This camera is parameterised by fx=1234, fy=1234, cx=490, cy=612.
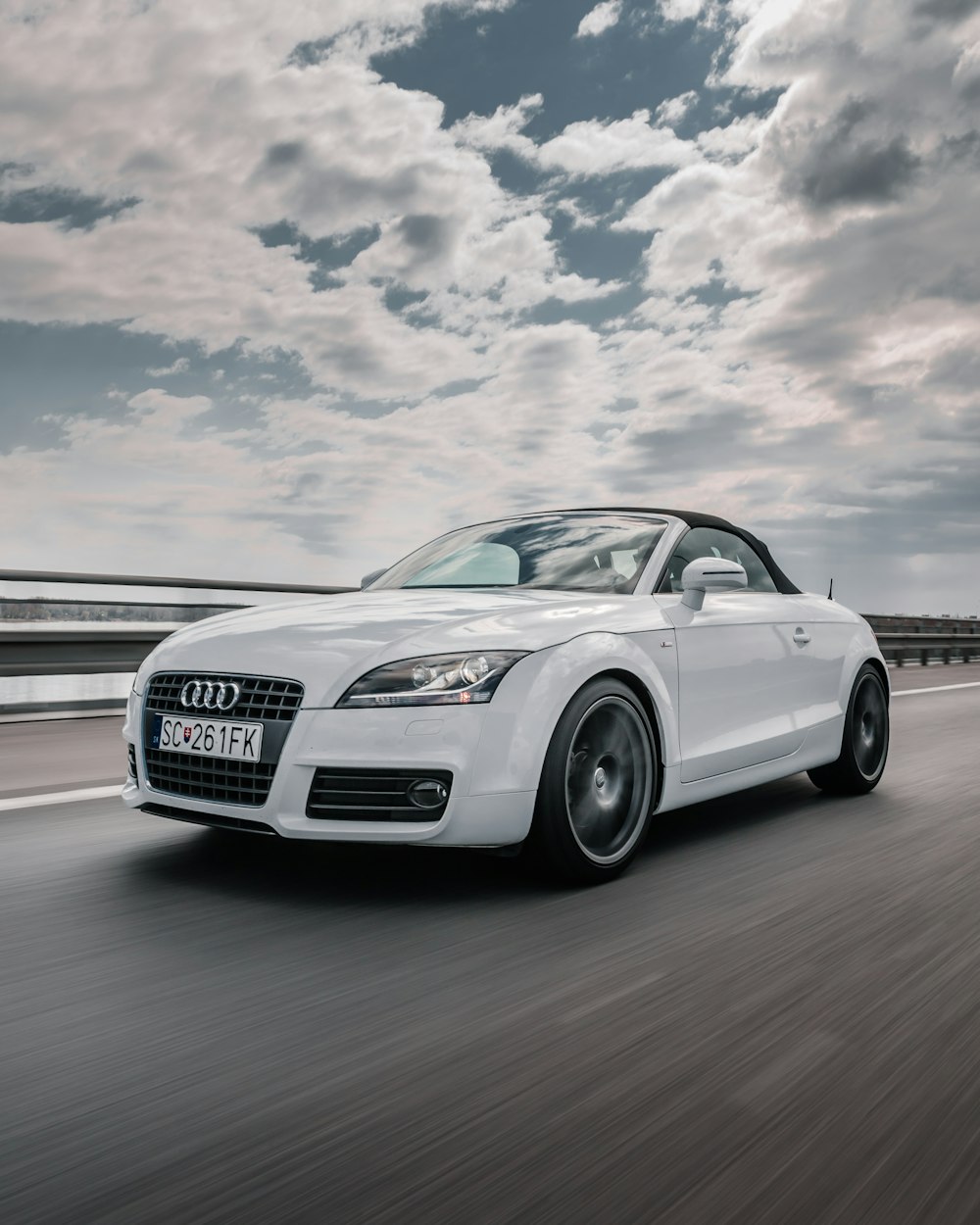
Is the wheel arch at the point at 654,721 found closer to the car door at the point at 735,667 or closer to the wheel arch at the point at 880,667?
the car door at the point at 735,667

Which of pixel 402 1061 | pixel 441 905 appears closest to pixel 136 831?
pixel 441 905

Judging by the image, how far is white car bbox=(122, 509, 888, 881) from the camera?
3.84 meters

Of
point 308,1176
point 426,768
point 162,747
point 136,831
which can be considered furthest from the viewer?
point 136,831

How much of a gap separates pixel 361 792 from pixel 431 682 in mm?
405

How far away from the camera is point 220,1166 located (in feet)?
6.99

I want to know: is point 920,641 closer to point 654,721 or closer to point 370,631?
point 654,721

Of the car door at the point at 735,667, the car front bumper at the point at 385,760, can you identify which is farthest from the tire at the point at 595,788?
the car door at the point at 735,667

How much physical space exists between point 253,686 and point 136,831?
4.67ft

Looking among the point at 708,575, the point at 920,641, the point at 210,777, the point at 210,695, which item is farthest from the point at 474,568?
the point at 920,641

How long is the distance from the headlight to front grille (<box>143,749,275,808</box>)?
1.22 ft

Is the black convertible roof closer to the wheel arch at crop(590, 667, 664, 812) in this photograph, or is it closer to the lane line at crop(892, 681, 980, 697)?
the wheel arch at crop(590, 667, 664, 812)

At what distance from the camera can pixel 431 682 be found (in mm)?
3887

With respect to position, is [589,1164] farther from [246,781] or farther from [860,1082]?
[246,781]

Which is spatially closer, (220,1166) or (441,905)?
(220,1166)
